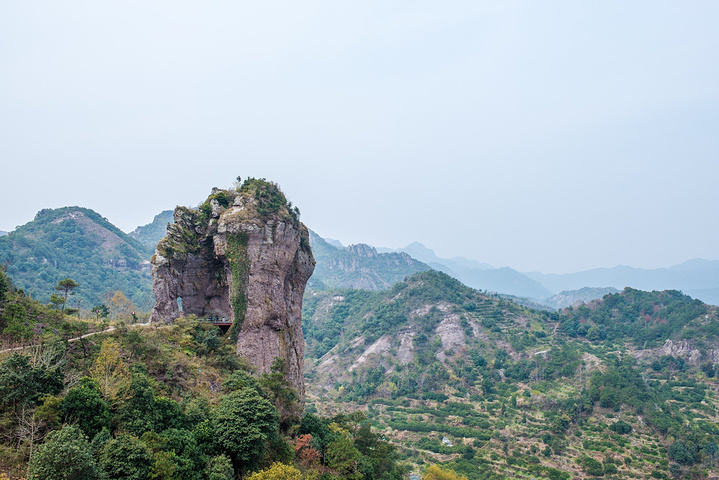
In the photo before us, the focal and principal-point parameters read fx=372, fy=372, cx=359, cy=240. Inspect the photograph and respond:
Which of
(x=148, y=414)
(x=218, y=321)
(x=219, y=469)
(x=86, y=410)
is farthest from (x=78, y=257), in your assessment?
(x=219, y=469)

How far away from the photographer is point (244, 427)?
16.1 meters

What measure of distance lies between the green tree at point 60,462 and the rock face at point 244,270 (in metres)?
15.7

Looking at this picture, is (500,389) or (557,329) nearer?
(500,389)

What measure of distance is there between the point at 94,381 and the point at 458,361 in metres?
61.0

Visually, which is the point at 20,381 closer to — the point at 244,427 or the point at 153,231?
the point at 244,427

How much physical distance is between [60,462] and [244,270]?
57.8 ft

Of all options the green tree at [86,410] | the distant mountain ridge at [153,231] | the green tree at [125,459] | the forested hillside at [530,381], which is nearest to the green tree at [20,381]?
the green tree at [86,410]

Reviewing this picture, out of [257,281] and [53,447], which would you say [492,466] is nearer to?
[257,281]

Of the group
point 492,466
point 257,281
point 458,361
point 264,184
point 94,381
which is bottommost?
point 492,466

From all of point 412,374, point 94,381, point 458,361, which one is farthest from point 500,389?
point 94,381

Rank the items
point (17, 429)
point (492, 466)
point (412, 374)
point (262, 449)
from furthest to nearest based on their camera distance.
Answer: point (412, 374) < point (492, 466) < point (262, 449) < point (17, 429)

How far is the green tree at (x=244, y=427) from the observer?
15797 millimetres

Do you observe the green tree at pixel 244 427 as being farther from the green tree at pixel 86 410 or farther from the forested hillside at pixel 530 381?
the forested hillside at pixel 530 381

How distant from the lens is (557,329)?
72.4 meters
